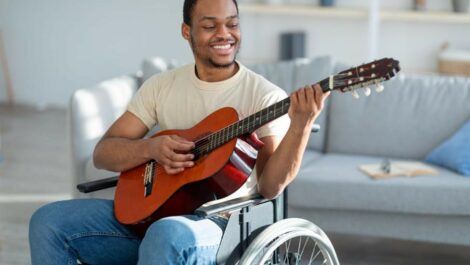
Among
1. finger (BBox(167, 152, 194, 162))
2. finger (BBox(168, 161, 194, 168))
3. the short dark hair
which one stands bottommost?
finger (BBox(168, 161, 194, 168))

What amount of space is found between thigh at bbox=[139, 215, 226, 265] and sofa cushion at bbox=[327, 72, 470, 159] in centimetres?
169

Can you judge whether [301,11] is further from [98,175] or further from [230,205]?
[230,205]

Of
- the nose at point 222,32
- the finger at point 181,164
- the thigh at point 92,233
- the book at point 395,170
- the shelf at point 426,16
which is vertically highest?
the nose at point 222,32

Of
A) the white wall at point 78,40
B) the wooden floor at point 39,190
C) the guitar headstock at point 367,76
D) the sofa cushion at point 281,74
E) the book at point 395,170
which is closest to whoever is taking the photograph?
the guitar headstock at point 367,76

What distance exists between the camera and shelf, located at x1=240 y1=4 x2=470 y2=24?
550 cm

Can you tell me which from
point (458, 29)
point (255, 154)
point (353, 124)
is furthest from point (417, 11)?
point (255, 154)

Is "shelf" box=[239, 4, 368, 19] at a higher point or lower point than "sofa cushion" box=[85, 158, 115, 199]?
higher

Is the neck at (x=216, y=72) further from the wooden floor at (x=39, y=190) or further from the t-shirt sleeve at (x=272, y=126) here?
the wooden floor at (x=39, y=190)

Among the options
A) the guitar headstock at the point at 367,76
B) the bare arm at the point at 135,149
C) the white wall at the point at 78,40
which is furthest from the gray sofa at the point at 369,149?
the white wall at the point at 78,40

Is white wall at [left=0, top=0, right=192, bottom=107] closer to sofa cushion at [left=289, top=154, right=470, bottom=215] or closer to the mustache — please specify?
sofa cushion at [left=289, top=154, right=470, bottom=215]

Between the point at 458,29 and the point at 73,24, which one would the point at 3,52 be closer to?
the point at 73,24

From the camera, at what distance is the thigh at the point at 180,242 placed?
212 centimetres

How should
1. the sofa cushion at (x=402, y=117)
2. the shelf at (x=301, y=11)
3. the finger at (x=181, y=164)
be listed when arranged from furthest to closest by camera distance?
the shelf at (x=301, y=11) < the sofa cushion at (x=402, y=117) < the finger at (x=181, y=164)

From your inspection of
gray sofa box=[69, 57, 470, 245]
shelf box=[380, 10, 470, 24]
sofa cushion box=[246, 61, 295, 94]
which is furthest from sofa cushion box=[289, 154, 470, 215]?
shelf box=[380, 10, 470, 24]
